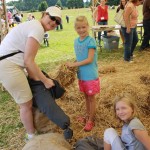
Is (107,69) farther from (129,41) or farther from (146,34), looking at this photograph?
(146,34)

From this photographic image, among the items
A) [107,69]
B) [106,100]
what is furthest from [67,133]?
[107,69]

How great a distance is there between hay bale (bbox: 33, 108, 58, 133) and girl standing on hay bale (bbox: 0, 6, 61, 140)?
345mm

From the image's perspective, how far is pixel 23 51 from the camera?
2.81 metres

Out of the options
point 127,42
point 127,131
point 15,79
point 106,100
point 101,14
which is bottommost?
point 106,100

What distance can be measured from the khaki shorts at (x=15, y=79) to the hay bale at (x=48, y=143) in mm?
468

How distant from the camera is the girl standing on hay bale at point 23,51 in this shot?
2709 mm

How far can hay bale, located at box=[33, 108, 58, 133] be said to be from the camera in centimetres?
323

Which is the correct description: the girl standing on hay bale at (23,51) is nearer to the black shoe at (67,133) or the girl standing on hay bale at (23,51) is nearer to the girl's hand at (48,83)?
the girl's hand at (48,83)

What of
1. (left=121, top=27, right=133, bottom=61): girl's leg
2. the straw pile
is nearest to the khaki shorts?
the straw pile

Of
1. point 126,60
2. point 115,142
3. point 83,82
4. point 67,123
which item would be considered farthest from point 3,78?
point 126,60

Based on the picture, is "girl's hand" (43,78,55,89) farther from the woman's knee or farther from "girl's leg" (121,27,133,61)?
"girl's leg" (121,27,133,61)

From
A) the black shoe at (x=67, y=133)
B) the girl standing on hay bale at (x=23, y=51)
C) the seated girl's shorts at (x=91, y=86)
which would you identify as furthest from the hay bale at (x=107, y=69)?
the girl standing on hay bale at (x=23, y=51)

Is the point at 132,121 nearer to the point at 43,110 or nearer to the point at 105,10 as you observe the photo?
the point at 43,110

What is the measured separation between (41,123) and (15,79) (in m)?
0.74
